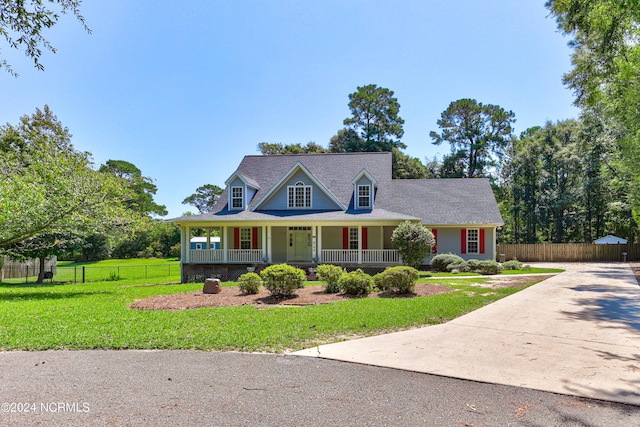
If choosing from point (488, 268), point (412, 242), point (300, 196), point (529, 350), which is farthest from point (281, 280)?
point (488, 268)

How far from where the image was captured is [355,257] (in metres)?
21.0

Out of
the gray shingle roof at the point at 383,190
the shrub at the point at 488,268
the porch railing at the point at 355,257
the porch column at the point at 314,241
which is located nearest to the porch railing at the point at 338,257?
the porch railing at the point at 355,257

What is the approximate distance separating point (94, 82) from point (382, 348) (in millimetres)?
15483

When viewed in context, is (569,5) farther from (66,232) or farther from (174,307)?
(66,232)

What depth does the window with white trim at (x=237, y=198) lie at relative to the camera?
74.3ft

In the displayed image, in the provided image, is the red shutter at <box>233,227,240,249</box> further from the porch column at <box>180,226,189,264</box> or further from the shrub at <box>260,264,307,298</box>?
the shrub at <box>260,264,307,298</box>

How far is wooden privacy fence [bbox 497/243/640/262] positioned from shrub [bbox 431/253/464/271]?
36.4 ft

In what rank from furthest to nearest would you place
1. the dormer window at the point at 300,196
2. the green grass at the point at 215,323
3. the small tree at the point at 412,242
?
the dormer window at the point at 300,196, the small tree at the point at 412,242, the green grass at the point at 215,323

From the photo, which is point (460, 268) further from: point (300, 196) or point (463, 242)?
point (300, 196)

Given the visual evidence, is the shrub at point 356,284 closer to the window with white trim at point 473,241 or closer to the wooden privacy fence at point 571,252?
the window with white trim at point 473,241

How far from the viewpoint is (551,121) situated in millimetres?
44719

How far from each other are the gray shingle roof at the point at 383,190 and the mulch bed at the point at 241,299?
324 inches

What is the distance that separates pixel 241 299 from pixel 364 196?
1208 centimetres

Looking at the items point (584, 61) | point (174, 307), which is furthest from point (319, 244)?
point (584, 61)
